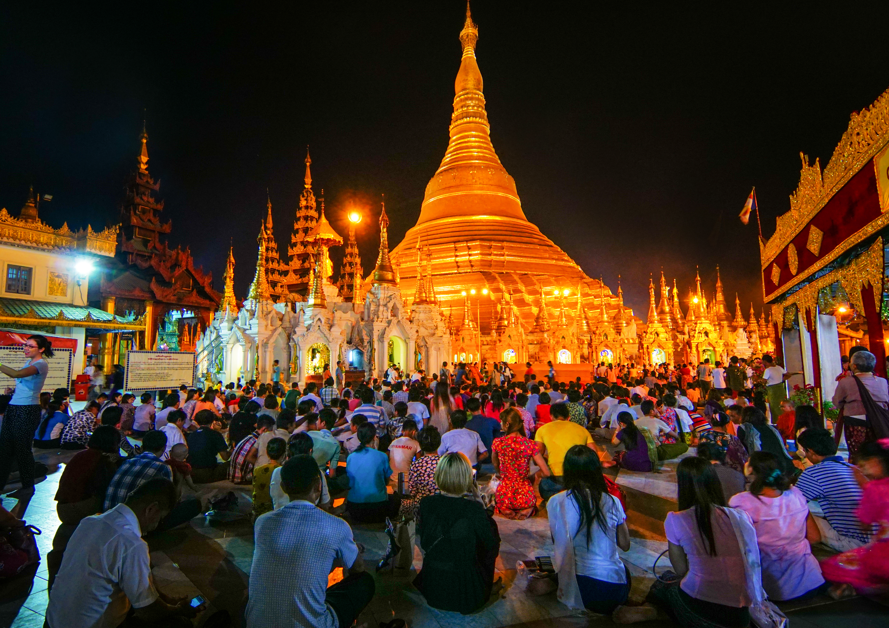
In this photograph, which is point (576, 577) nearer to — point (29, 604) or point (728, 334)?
point (29, 604)

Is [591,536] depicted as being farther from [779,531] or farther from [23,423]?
[23,423]

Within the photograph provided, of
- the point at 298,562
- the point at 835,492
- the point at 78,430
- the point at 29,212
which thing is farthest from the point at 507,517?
the point at 29,212

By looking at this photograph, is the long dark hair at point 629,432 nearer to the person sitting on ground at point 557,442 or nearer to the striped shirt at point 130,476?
the person sitting on ground at point 557,442

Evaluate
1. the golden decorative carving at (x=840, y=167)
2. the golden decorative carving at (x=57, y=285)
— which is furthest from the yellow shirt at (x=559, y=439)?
the golden decorative carving at (x=57, y=285)

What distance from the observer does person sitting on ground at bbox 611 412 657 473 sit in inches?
268

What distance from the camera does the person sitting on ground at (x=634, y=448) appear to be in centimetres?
681

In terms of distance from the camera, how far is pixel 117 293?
30.2 metres

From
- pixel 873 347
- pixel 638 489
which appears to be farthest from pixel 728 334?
pixel 638 489

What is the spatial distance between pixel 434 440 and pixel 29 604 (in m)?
3.31

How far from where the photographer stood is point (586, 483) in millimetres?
3273

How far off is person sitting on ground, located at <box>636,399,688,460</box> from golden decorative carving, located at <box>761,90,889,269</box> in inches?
167

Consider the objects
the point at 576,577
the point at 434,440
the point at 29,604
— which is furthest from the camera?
the point at 434,440

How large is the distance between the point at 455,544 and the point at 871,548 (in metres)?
2.57

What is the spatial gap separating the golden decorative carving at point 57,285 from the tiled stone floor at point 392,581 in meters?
21.4
